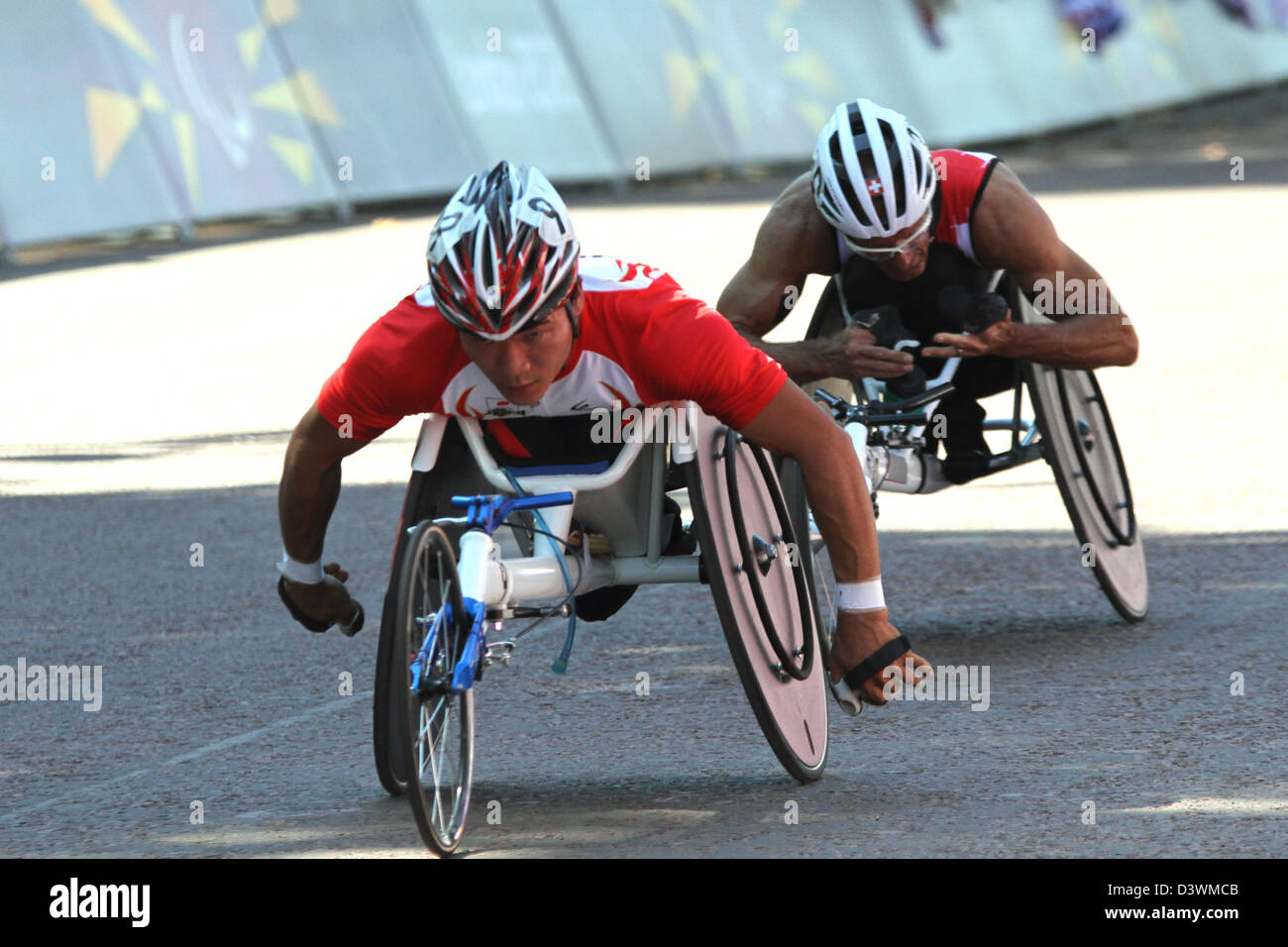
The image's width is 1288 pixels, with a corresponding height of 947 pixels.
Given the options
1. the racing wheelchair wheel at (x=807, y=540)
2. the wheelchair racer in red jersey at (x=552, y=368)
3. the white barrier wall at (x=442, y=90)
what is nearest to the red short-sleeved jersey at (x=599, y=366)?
the wheelchair racer in red jersey at (x=552, y=368)

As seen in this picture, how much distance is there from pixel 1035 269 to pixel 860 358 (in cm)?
59

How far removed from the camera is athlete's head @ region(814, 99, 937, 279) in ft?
20.4

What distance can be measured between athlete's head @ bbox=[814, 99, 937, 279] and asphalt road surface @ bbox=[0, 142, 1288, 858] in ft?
4.00

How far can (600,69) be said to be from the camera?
2314 cm

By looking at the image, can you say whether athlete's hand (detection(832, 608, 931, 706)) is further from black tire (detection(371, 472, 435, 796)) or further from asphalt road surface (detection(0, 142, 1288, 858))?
black tire (detection(371, 472, 435, 796))

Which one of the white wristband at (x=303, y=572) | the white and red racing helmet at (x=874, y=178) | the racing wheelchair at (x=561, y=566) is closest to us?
the racing wheelchair at (x=561, y=566)

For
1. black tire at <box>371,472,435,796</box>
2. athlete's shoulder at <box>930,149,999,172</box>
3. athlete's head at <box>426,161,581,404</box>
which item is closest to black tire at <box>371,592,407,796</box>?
black tire at <box>371,472,435,796</box>

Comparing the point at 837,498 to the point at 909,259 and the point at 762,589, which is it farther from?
the point at 909,259

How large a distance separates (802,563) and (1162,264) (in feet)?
37.1

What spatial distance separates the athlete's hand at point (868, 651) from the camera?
15.8ft

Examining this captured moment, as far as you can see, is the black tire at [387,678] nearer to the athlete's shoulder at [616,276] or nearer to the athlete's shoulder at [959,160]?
the athlete's shoulder at [616,276]

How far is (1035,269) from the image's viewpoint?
6480 millimetres

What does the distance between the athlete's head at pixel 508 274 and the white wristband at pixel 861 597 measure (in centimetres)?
82
